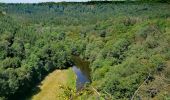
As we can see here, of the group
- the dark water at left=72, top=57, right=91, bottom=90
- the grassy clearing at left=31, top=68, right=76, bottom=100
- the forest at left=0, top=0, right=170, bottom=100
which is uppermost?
the forest at left=0, top=0, right=170, bottom=100

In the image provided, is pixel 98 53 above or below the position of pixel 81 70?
above

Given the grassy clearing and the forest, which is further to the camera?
the grassy clearing

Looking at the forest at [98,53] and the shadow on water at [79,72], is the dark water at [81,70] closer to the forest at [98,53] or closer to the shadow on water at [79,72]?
the shadow on water at [79,72]

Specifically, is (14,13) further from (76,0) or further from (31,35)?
(76,0)

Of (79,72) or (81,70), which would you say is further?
(81,70)

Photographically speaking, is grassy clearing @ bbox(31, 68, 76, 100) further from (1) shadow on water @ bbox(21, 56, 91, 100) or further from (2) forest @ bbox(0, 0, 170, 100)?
(2) forest @ bbox(0, 0, 170, 100)

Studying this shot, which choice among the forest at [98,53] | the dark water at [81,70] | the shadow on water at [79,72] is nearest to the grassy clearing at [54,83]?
the shadow on water at [79,72]

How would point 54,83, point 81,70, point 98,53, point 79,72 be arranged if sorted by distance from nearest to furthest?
point 54,83
point 79,72
point 98,53
point 81,70

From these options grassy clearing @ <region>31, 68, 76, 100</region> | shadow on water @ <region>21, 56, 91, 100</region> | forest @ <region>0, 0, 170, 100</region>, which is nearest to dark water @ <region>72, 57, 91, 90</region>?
shadow on water @ <region>21, 56, 91, 100</region>

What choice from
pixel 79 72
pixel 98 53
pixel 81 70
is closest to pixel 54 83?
pixel 79 72

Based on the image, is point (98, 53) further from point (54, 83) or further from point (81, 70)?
point (54, 83)
